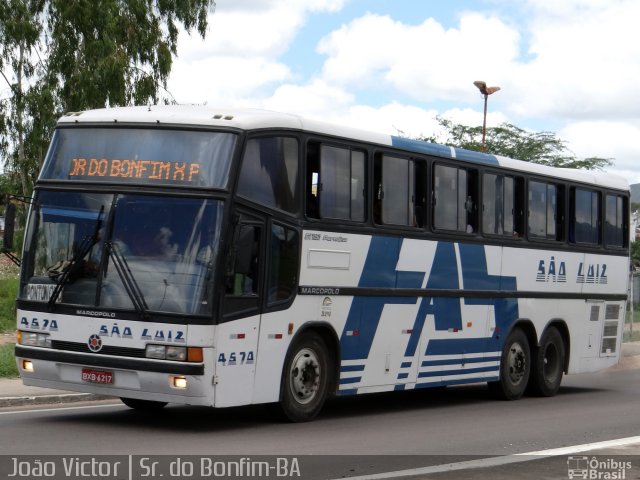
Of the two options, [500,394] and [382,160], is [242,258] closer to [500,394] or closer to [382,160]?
[382,160]

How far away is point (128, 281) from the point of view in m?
13.1

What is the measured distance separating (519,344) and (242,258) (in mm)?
7463

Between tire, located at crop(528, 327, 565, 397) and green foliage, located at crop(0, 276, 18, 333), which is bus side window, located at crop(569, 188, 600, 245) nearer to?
tire, located at crop(528, 327, 565, 397)

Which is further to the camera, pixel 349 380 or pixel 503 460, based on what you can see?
pixel 349 380

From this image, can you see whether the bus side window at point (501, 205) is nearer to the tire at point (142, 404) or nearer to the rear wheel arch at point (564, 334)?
the rear wheel arch at point (564, 334)

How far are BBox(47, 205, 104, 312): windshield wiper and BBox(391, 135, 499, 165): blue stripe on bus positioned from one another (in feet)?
14.8

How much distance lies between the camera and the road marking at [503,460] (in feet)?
34.7

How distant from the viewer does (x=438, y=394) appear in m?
20.4

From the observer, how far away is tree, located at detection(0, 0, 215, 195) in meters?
34.6

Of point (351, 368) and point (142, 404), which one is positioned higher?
point (351, 368)

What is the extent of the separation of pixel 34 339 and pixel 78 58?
23642 mm

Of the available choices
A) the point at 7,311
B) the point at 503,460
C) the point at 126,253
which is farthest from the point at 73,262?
the point at 7,311

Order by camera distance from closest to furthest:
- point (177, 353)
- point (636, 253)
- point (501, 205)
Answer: point (177, 353)
point (501, 205)
point (636, 253)

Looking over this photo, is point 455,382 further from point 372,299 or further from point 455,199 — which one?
point 372,299
